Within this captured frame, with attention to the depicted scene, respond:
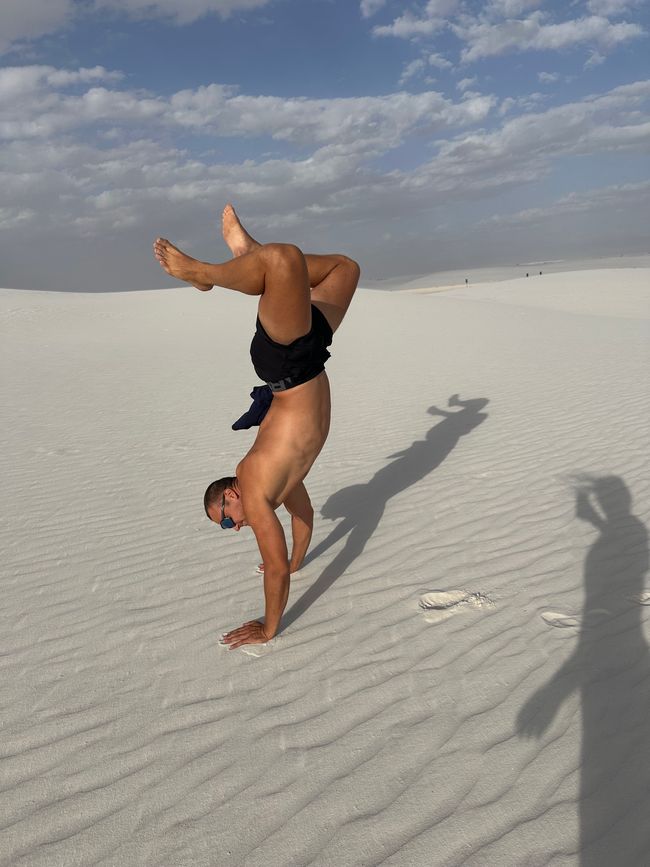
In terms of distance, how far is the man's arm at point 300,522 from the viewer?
13.3 ft

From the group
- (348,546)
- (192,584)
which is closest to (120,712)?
(192,584)

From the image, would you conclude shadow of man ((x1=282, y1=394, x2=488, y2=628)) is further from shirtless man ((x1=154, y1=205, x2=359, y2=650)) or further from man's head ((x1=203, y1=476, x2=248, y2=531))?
man's head ((x1=203, y1=476, x2=248, y2=531))

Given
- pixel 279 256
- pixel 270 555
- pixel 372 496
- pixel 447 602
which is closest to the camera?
pixel 279 256

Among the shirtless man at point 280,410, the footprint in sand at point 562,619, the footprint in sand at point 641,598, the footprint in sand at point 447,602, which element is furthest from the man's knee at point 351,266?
the footprint in sand at point 641,598

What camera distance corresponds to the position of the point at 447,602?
372cm

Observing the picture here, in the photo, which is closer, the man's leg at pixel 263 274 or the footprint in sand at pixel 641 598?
the man's leg at pixel 263 274

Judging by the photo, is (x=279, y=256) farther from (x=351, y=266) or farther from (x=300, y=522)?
(x=300, y=522)

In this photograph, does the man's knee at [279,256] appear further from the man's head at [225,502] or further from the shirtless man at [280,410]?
the man's head at [225,502]

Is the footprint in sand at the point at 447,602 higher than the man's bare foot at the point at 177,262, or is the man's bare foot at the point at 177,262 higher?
the man's bare foot at the point at 177,262

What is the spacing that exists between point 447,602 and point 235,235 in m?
2.47

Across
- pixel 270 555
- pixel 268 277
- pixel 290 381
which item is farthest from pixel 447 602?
pixel 268 277

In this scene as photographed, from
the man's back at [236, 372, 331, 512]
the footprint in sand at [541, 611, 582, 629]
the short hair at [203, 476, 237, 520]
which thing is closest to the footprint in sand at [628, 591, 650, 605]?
the footprint in sand at [541, 611, 582, 629]

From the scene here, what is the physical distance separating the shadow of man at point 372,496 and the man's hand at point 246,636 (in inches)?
9.6

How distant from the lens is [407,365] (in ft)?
45.3
